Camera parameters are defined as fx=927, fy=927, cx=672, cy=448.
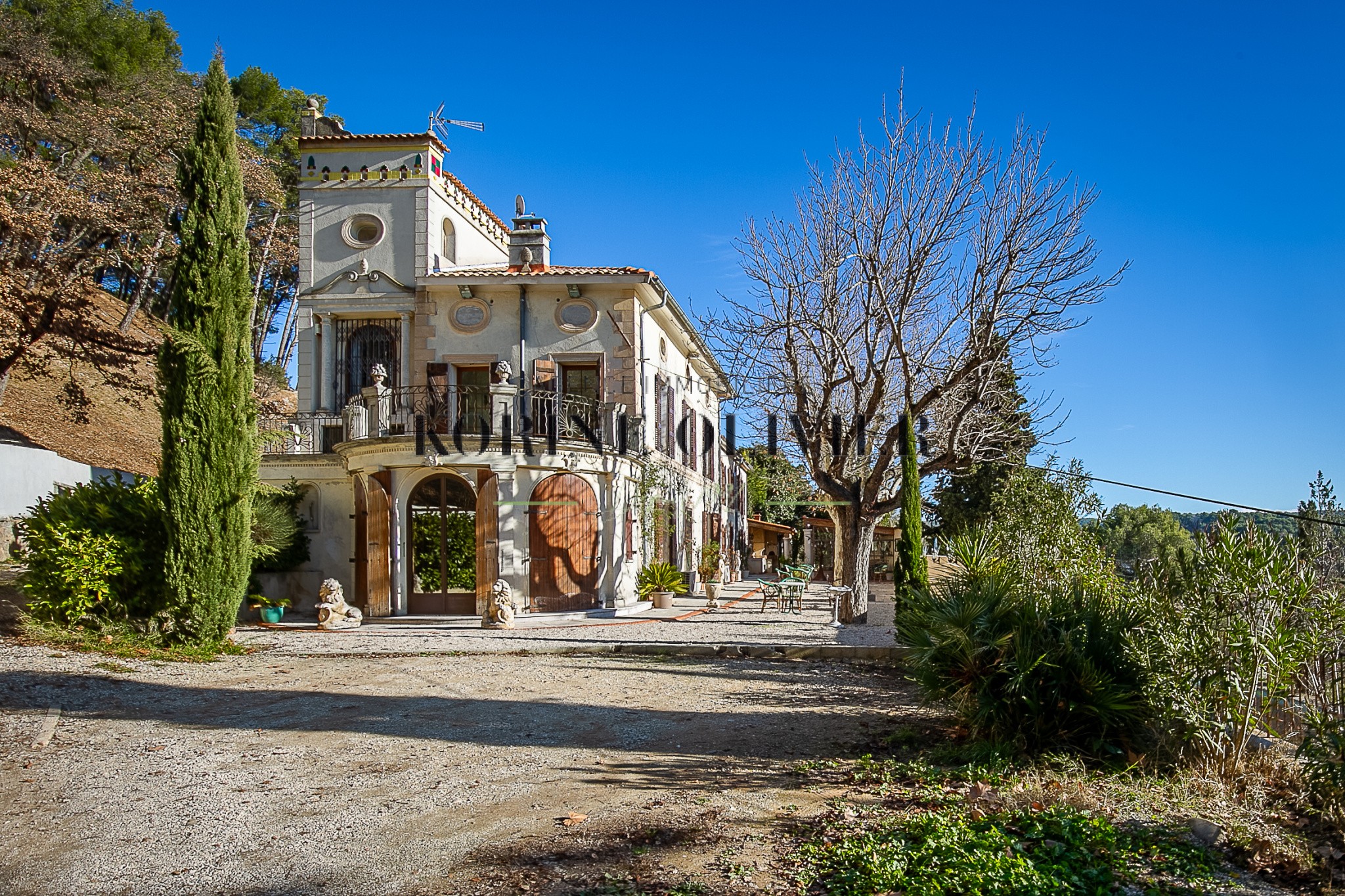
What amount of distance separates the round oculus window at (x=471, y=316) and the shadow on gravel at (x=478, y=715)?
429 inches

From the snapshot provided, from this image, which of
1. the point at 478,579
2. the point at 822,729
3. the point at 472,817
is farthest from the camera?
the point at 478,579

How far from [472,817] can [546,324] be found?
14.9m

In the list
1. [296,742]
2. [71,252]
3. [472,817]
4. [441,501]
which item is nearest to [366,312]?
[441,501]

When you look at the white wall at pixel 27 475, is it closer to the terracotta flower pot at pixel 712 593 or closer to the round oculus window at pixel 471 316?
the round oculus window at pixel 471 316

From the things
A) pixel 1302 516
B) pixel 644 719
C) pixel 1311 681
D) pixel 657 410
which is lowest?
pixel 644 719

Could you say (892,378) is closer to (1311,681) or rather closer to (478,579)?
(478,579)

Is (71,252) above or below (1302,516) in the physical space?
above

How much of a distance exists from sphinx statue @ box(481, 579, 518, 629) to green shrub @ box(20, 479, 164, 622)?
16.2 ft

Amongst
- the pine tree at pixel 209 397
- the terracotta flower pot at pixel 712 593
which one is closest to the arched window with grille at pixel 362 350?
the pine tree at pixel 209 397

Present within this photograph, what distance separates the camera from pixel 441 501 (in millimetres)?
16594

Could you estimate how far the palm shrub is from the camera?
5.89 m

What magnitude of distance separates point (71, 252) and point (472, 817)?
20.0 meters

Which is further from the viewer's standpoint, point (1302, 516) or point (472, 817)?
point (1302, 516)

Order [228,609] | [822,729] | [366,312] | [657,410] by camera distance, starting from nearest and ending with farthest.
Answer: [822,729] → [228,609] → [366,312] → [657,410]
